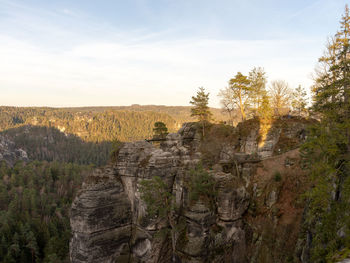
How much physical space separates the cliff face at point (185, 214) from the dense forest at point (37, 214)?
37.4 m

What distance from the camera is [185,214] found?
22297mm

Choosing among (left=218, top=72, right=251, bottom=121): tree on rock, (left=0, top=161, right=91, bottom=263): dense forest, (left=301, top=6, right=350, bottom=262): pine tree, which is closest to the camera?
(left=301, top=6, right=350, bottom=262): pine tree

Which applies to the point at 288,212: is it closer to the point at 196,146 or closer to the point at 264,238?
the point at 264,238

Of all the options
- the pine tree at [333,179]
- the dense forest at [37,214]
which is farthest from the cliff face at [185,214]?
the dense forest at [37,214]

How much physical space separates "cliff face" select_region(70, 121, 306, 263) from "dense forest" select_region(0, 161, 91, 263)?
37.4 meters

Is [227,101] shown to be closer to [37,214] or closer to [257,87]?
[257,87]

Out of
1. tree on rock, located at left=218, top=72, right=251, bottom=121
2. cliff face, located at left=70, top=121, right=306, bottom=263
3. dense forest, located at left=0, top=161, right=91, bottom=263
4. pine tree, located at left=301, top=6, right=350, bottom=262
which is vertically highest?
tree on rock, located at left=218, top=72, right=251, bottom=121

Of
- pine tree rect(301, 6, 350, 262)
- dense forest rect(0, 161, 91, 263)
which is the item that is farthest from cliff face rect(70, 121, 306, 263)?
dense forest rect(0, 161, 91, 263)

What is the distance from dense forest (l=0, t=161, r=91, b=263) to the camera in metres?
59.4

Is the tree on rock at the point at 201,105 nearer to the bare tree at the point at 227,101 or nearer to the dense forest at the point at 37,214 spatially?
the bare tree at the point at 227,101

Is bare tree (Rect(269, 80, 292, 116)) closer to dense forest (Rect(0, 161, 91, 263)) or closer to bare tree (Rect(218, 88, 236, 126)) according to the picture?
bare tree (Rect(218, 88, 236, 126))

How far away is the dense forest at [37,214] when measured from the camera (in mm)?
59375

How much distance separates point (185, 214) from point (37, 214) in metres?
95.5

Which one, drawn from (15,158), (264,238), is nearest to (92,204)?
(264,238)
